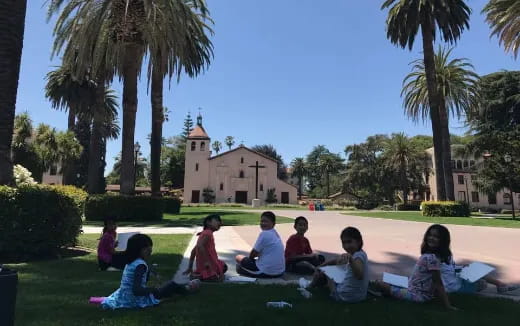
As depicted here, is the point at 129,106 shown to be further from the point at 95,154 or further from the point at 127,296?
the point at 127,296

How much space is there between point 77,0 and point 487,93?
4958cm

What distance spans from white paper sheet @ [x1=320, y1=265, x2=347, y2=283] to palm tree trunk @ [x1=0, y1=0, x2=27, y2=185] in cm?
669

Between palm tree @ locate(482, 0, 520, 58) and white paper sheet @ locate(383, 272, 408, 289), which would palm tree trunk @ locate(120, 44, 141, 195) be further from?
palm tree @ locate(482, 0, 520, 58)

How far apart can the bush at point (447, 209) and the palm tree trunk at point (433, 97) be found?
1152mm

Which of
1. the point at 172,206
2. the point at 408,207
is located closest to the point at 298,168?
the point at 408,207

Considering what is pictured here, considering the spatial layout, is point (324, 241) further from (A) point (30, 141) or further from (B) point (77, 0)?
(A) point (30, 141)

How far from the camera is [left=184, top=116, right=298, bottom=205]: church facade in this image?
59.5 metres

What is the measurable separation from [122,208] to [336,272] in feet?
49.6

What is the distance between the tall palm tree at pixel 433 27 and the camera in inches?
938

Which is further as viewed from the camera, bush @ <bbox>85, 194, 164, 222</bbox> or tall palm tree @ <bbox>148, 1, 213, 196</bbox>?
bush @ <bbox>85, 194, 164, 222</bbox>

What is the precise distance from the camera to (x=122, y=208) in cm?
1783

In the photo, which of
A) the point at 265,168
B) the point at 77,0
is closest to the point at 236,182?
the point at 265,168

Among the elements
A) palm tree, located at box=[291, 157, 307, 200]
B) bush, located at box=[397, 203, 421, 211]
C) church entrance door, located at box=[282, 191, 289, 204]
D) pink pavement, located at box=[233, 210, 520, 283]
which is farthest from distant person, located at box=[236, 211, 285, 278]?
palm tree, located at box=[291, 157, 307, 200]

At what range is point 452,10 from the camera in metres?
24.3
